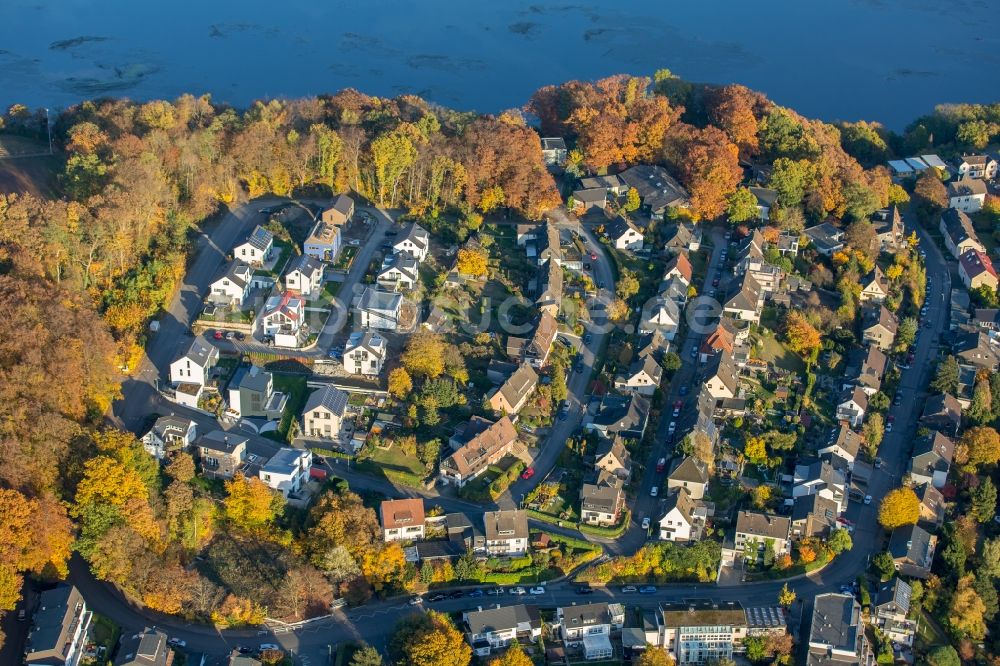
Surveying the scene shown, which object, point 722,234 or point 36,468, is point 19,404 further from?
point 722,234

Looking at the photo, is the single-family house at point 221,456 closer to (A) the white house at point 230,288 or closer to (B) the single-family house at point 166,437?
(B) the single-family house at point 166,437

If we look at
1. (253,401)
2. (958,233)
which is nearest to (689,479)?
(253,401)

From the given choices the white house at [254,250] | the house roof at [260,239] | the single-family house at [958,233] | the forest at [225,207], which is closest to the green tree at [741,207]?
the forest at [225,207]

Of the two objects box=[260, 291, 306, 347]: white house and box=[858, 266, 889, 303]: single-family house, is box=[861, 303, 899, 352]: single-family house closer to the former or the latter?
box=[858, 266, 889, 303]: single-family house

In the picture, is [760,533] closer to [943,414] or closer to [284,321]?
[943,414]

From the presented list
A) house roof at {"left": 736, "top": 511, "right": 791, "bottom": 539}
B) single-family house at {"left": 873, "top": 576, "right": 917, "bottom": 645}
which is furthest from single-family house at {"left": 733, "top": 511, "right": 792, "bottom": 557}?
single-family house at {"left": 873, "top": 576, "right": 917, "bottom": 645}

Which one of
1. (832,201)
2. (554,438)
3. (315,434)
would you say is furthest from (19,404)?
(832,201)

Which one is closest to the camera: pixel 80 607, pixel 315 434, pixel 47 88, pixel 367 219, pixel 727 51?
pixel 80 607
